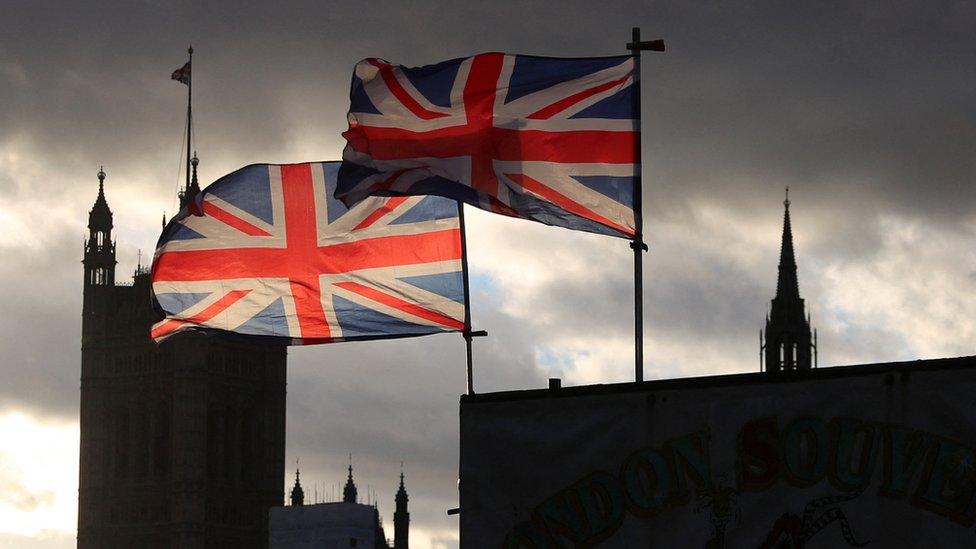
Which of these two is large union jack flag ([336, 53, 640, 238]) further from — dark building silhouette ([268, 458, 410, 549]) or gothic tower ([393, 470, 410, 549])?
gothic tower ([393, 470, 410, 549])

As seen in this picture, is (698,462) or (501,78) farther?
(501,78)

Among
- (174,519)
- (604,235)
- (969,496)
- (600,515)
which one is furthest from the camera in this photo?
(174,519)

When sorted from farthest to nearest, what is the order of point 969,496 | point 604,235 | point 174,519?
point 174,519
point 604,235
point 969,496

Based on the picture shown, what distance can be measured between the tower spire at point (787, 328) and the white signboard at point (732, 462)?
144m

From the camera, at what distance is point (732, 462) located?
70.8ft

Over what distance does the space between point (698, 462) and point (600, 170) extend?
17.1 feet

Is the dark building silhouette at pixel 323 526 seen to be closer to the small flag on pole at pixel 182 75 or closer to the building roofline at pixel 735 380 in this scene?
the small flag on pole at pixel 182 75

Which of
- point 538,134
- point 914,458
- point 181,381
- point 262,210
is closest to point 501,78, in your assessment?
point 538,134

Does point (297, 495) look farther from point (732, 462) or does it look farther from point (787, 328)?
point (732, 462)

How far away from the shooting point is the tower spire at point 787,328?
169m

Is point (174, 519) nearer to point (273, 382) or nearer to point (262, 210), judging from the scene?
point (273, 382)

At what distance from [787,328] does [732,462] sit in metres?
150

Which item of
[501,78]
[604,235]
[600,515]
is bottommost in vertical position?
[600,515]

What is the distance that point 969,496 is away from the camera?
20.6m
